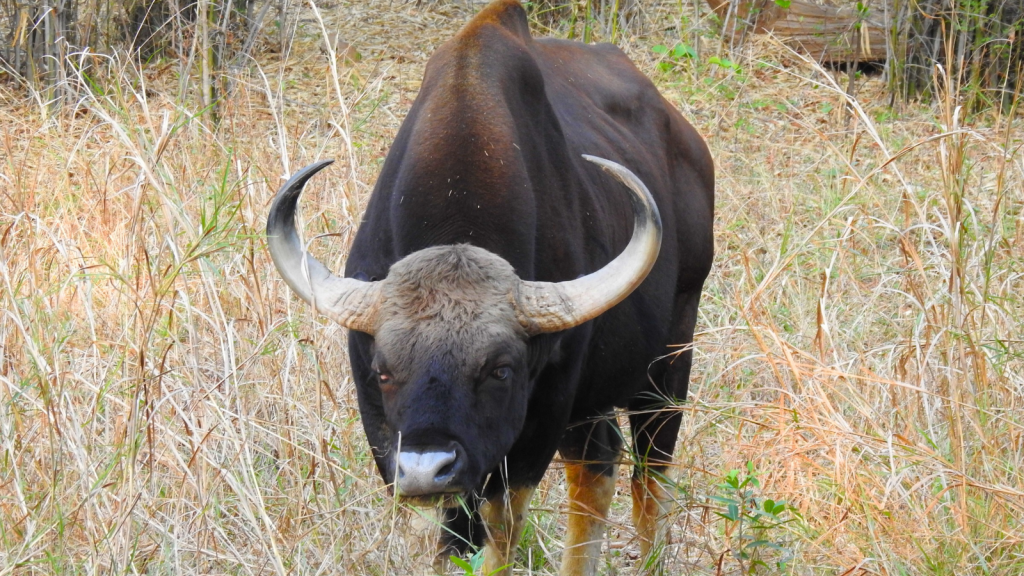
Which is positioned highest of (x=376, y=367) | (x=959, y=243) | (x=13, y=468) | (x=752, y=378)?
(x=959, y=243)

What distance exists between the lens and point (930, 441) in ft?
11.9

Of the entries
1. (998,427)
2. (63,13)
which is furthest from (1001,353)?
(63,13)

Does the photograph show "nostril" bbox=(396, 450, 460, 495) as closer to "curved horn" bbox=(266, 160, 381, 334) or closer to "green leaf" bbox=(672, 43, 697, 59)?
"curved horn" bbox=(266, 160, 381, 334)

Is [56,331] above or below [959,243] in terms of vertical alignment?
below

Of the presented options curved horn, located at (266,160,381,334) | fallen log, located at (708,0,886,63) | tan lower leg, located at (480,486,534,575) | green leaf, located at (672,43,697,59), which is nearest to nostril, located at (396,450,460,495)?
curved horn, located at (266,160,381,334)

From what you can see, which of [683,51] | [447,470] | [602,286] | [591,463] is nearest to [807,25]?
[683,51]

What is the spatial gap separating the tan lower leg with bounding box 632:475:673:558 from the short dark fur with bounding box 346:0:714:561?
196mm

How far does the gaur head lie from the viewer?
3.19 m

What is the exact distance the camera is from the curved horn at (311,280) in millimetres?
3496

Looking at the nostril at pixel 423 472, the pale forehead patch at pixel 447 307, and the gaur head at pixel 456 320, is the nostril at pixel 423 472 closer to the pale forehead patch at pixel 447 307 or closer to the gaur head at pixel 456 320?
the gaur head at pixel 456 320

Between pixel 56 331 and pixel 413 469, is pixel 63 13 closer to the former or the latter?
pixel 56 331

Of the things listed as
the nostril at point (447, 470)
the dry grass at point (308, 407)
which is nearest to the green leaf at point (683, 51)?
the dry grass at point (308, 407)

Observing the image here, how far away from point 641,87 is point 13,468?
355 cm

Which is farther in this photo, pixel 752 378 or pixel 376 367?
pixel 752 378
